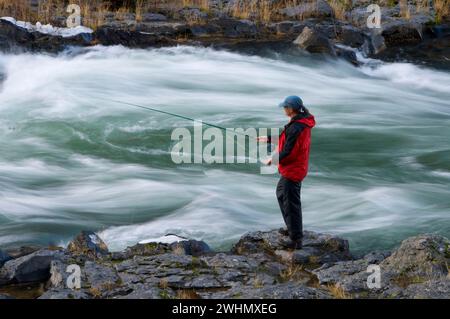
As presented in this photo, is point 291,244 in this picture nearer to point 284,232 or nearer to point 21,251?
point 284,232

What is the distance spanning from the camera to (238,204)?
1080cm

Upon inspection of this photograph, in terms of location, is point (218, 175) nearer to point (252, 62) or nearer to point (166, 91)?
point (166, 91)

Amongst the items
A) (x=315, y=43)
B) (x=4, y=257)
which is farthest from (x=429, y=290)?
(x=315, y=43)

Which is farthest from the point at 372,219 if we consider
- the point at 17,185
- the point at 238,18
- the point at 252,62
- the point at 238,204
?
the point at 238,18

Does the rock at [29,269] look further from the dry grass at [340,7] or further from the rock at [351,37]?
the dry grass at [340,7]

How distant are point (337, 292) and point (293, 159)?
4.89 ft

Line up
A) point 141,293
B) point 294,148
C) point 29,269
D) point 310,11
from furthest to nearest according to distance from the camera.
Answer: point 310,11, point 294,148, point 29,269, point 141,293

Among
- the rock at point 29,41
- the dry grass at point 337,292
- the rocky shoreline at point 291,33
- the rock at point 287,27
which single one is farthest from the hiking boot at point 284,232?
the rock at point 287,27

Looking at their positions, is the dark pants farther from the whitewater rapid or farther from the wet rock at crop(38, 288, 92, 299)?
the wet rock at crop(38, 288, 92, 299)

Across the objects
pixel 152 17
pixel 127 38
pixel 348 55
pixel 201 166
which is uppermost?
pixel 152 17

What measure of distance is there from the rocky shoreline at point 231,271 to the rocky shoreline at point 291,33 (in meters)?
11.7

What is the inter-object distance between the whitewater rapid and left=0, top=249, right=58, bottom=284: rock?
1.64 metres

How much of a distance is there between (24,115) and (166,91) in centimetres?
350

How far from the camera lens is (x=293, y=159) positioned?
782 centimetres
